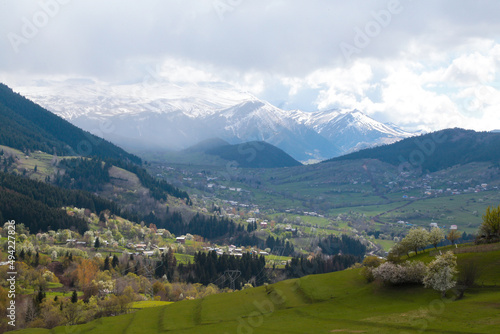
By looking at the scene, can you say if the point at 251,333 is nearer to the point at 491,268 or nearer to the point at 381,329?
the point at 381,329

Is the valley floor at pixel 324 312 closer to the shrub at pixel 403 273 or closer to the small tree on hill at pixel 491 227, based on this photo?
the shrub at pixel 403 273

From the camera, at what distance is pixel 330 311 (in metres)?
73.9

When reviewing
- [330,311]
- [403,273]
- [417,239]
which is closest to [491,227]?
[417,239]

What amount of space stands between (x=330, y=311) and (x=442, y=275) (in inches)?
835

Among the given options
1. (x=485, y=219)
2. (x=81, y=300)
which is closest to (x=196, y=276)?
(x=81, y=300)

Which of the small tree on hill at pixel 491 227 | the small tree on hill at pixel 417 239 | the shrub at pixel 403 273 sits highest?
the small tree on hill at pixel 491 227

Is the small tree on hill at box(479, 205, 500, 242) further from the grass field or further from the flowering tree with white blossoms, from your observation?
the flowering tree with white blossoms

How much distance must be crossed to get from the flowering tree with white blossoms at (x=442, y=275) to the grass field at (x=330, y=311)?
1.89 meters

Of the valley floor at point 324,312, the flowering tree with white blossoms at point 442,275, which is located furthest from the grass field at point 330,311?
the flowering tree with white blossoms at point 442,275

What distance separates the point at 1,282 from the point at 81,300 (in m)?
28.8

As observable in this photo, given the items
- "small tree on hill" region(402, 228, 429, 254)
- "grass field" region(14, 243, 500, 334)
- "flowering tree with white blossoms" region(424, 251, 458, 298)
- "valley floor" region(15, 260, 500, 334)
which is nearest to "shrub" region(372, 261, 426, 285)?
"grass field" region(14, 243, 500, 334)

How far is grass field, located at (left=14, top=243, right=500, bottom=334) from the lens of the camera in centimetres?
5656

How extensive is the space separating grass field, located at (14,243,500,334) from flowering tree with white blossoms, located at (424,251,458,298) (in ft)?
6.20

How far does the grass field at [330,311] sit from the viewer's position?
56562mm
